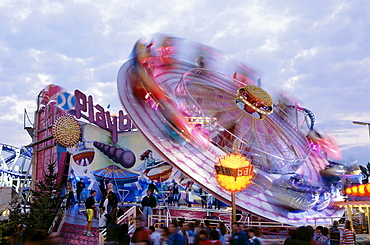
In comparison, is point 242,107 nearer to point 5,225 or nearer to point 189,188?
point 189,188

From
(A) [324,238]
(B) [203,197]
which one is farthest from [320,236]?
(B) [203,197]

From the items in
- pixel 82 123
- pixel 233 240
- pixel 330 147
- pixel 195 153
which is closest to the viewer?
pixel 233 240

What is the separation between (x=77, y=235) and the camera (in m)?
16.4

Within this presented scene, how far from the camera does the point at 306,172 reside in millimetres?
21766

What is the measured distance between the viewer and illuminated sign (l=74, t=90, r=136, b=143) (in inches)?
944

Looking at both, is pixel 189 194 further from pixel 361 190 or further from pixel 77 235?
pixel 361 190

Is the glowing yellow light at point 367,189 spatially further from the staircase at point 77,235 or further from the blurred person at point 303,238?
the staircase at point 77,235

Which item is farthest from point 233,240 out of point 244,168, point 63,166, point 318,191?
point 63,166

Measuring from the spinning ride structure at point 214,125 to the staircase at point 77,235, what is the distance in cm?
485

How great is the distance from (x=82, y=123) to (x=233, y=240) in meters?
18.4

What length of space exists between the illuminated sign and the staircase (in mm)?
7483

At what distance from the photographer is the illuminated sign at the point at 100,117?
2398 centimetres

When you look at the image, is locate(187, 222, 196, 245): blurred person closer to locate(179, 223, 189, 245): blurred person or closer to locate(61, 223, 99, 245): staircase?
locate(179, 223, 189, 245): blurred person

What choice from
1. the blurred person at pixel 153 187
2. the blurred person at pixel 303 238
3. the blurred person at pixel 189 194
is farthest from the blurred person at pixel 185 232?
the blurred person at pixel 189 194
